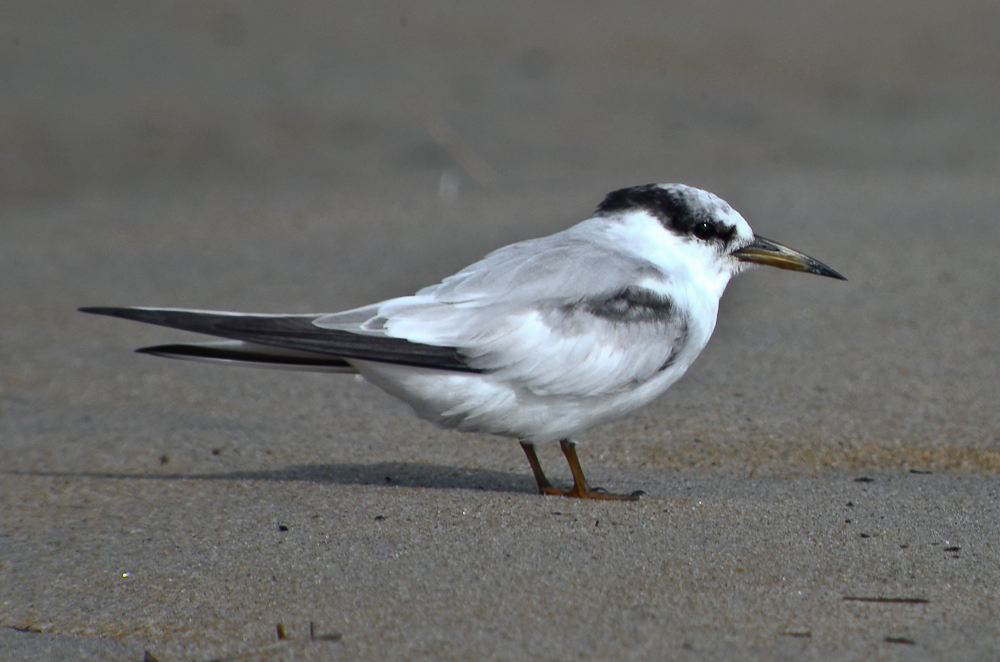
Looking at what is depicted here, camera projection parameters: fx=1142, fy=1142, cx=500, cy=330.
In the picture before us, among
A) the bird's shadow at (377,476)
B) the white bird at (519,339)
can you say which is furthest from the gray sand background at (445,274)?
Answer: the white bird at (519,339)

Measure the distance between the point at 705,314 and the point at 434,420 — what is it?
805 mm

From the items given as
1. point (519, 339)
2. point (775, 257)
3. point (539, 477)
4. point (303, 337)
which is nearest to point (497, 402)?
point (519, 339)

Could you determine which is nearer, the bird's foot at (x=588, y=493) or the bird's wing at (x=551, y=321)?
the bird's wing at (x=551, y=321)

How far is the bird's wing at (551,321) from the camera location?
2.91m

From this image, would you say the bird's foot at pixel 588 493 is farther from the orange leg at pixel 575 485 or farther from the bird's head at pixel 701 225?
the bird's head at pixel 701 225

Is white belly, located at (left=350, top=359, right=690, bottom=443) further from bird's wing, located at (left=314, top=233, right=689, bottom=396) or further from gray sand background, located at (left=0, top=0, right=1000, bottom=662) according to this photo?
gray sand background, located at (left=0, top=0, right=1000, bottom=662)

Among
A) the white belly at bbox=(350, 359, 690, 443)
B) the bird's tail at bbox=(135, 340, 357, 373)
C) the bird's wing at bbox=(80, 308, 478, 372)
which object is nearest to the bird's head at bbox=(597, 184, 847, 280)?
the white belly at bbox=(350, 359, 690, 443)

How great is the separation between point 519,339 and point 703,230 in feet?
2.24

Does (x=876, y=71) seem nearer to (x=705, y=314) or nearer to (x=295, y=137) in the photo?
(x=295, y=137)

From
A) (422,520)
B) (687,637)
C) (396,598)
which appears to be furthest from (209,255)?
(687,637)

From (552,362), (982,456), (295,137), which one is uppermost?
(295,137)

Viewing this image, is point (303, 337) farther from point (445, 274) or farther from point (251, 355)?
point (445, 274)

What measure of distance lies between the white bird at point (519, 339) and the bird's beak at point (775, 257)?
23 centimetres

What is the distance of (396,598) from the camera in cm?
237
